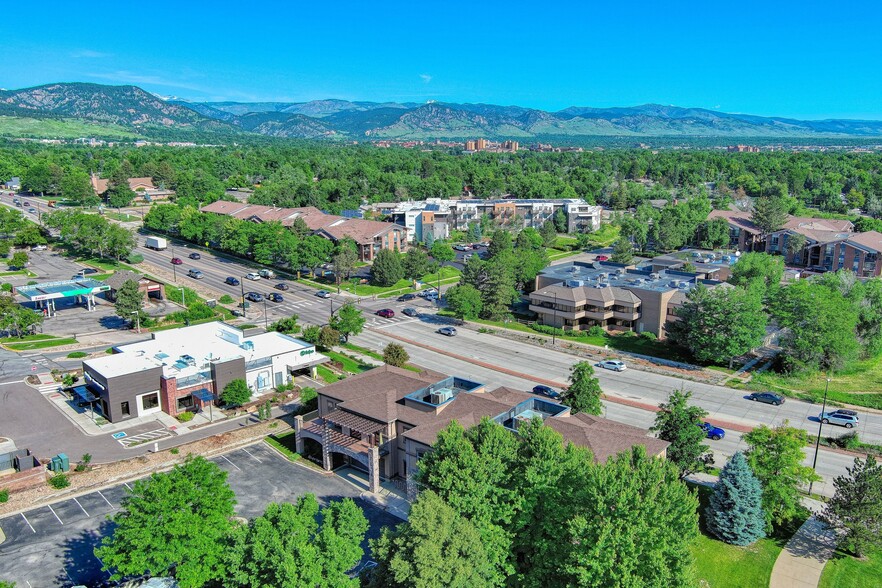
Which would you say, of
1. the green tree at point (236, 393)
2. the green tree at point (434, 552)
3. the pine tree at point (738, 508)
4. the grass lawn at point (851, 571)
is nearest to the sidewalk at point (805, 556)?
the grass lawn at point (851, 571)

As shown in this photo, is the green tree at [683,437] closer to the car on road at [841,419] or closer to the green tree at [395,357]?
the car on road at [841,419]

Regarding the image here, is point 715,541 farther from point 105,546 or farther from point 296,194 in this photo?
point 296,194

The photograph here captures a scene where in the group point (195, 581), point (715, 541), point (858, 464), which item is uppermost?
point (858, 464)

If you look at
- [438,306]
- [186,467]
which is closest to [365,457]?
[186,467]

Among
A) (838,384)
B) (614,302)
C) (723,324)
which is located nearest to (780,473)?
(723,324)

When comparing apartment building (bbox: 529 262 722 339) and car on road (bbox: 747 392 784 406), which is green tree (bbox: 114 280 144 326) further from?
car on road (bbox: 747 392 784 406)

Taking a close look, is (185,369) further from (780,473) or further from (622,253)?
(622,253)

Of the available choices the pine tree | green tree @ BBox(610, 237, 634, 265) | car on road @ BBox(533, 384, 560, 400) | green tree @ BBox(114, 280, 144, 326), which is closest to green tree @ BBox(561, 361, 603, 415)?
car on road @ BBox(533, 384, 560, 400)
